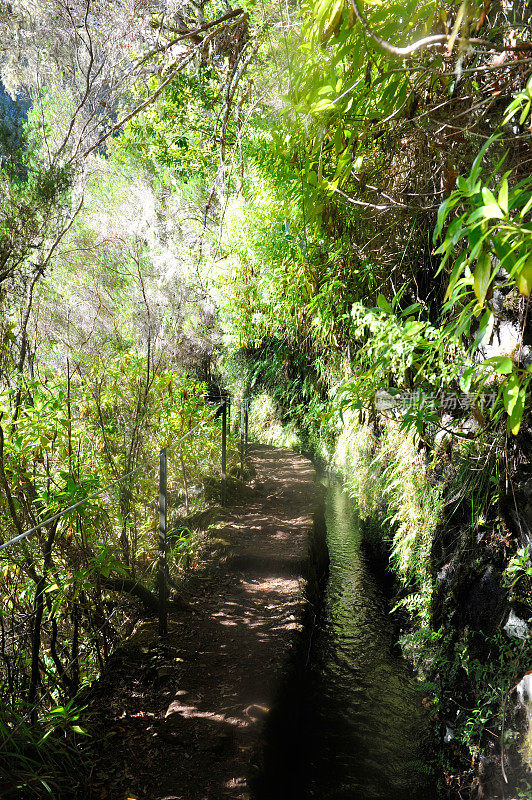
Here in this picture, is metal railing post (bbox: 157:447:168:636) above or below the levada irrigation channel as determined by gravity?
above

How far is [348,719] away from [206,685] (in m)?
1.28

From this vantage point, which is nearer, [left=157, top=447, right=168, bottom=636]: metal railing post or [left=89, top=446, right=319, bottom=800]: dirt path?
[left=89, top=446, right=319, bottom=800]: dirt path

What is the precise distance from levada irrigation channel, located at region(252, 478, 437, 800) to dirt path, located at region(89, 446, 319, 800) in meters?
0.16

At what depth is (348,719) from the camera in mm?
3857

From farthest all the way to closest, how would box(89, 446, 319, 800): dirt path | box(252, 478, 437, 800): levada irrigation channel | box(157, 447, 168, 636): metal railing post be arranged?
box(157, 447, 168, 636): metal railing post, box(252, 478, 437, 800): levada irrigation channel, box(89, 446, 319, 800): dirt path

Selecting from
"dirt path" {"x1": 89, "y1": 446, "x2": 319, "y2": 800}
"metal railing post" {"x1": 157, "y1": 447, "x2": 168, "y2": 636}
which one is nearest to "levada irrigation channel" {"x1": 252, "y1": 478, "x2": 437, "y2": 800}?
"dirt path" {"x1": 89, "y1": 446, "x2": 319, "y2": 800}

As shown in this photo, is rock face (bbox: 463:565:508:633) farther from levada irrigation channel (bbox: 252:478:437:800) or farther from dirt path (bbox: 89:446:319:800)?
dirt path (bbox: 89:446:319:800)

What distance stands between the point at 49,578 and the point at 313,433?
7.67 m

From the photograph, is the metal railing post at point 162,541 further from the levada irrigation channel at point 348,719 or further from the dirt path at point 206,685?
the levada irrigation channel at point 348,719

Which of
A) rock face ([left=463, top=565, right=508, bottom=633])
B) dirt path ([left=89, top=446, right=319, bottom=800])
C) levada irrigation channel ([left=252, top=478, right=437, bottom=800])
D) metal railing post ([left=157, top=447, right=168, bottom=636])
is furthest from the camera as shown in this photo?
metal railing post ([left=157, top=447, right=168, bottom=636])

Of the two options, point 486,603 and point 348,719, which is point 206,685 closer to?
point 348,719

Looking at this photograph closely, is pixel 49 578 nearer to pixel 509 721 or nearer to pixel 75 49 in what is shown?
pixel 509 721

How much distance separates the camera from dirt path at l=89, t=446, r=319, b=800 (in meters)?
2.54


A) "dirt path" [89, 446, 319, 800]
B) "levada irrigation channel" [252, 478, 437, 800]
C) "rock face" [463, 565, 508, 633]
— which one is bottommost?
"levada irrigation channel" [252, 478, 437, 800]
